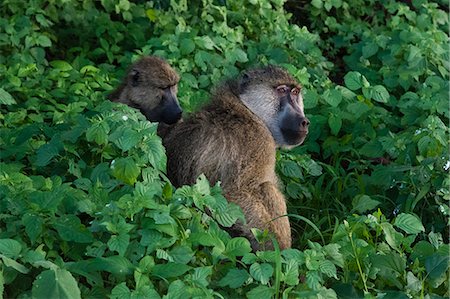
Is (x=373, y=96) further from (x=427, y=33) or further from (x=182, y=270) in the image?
(x=182, y=270)

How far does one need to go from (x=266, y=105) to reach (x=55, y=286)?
1.82 meters

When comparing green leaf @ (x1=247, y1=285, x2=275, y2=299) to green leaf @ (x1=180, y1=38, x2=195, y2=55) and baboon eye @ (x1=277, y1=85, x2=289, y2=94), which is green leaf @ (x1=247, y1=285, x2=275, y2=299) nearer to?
baboon eye @ (x1=277, y1=85, x2=289, y2=94)

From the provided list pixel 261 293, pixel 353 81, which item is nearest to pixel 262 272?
pixel 261 293

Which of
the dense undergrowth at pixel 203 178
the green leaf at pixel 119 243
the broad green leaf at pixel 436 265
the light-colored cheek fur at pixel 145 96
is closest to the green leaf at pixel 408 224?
the dense undergrowth at pixel 203 178

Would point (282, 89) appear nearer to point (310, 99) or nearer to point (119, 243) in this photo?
point (310, 99)

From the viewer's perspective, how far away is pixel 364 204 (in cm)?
472

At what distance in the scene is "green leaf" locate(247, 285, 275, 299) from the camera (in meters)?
3.51

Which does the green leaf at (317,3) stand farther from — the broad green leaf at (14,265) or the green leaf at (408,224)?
the broad green leaf at (14,265)

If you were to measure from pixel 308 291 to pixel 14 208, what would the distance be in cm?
109

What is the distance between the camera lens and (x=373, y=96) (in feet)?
18.5

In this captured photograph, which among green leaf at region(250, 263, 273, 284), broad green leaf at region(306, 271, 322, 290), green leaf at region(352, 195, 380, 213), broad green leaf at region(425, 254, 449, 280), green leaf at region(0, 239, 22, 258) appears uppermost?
green leaf at region(0, 239, 22, 258)

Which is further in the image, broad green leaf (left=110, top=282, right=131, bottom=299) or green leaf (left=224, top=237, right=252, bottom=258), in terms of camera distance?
green leaf (left=224, top=237, right=252, bottom=258)

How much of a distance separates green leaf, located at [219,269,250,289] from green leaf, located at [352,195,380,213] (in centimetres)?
128

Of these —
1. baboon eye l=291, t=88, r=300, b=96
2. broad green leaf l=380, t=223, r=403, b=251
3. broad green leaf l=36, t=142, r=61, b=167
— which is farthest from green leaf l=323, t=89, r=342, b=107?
broad green leaf l=36, t=142, r=61, b=167
